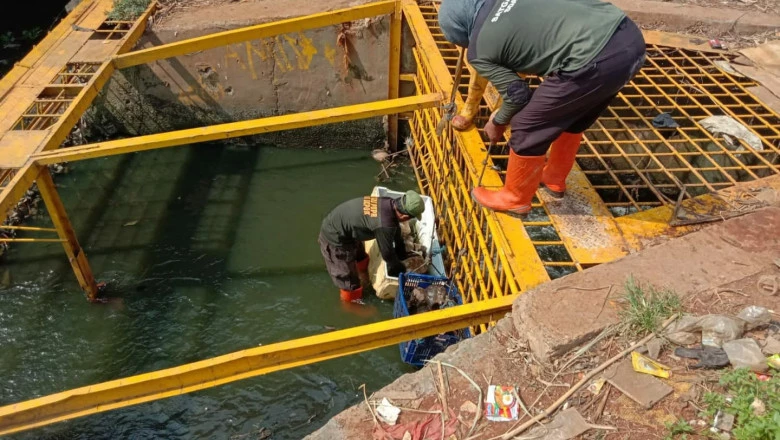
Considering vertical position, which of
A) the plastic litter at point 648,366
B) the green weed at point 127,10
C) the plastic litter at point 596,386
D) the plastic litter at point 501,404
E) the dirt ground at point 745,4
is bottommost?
the plastic litter at point 501,404

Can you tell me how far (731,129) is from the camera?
539 centimetres

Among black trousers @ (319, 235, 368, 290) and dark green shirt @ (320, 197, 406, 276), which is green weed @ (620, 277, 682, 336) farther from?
black trousers @ (319, 235, 368, 290)

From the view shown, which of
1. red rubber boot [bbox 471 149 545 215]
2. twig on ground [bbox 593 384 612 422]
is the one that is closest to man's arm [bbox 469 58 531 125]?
red rubber boot [bbox 471 149 545 215]

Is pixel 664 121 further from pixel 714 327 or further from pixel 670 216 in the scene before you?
pixel 714 327

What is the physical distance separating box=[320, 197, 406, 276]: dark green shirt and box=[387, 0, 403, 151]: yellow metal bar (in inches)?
105

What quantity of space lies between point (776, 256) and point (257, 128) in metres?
4.08

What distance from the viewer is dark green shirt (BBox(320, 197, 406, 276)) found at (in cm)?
505

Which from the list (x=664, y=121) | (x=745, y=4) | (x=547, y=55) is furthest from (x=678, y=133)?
(x=745, y=4)

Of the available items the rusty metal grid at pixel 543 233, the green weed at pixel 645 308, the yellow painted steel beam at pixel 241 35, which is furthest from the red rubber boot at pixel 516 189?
the yellow painted steel beam at pixel 241 35

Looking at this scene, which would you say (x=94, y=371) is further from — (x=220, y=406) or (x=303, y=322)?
(x=303, y=322)

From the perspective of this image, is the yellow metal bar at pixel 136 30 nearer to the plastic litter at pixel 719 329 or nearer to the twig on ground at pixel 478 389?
the twig on ground at pixel 478 389

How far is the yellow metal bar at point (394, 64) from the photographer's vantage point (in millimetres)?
6812

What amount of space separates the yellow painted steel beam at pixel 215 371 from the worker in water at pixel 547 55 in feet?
4.13

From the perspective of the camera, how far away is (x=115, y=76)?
24.2 ft
